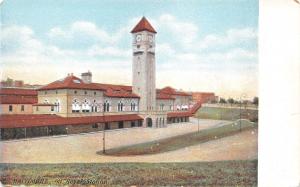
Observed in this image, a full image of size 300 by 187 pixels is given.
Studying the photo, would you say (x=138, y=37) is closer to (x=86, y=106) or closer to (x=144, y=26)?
(x=144, y=26)

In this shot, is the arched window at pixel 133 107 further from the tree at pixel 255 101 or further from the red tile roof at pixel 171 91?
the tree at pixel 255 101

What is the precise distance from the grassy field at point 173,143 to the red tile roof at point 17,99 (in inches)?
14.3

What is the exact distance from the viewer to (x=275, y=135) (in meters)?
1.69

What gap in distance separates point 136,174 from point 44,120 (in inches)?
17.9

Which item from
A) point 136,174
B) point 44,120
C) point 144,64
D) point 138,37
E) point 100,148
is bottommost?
point 136,174

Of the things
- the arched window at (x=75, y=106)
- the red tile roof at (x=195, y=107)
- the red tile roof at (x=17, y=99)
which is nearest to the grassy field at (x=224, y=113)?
the red tile roof at (x=195, y=107)

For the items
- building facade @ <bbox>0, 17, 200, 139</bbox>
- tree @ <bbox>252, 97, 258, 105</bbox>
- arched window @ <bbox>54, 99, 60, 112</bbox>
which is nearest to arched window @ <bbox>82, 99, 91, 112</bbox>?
building facade @ <bbox>0, 17, 200, 139</bbox>

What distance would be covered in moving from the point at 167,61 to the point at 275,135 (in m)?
0.52

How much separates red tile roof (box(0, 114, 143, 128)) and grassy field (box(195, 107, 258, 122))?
34 cm

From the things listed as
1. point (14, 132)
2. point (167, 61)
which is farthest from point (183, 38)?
point (14, 132)

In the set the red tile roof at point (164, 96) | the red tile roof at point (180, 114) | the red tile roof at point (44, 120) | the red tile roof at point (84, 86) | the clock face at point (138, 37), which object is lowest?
the red tile roof at point (44, 120)

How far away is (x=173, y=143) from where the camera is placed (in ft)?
6.03

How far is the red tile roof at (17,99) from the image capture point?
6.05ft

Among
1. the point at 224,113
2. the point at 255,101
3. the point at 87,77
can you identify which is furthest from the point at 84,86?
the point at 255,101
